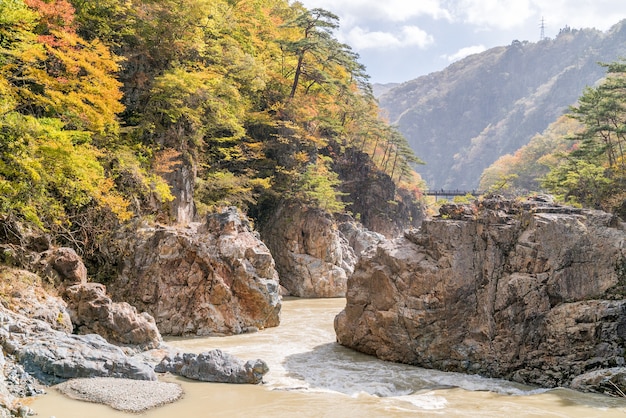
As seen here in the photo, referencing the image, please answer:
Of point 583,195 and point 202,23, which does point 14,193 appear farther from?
point 583,195

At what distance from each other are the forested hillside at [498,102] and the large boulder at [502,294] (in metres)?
145

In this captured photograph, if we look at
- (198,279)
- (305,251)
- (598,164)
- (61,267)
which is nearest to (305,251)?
(305,251)

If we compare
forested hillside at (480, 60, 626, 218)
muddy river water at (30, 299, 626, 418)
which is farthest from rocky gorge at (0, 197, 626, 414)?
forested hillside at (480, 60, 626, 218)

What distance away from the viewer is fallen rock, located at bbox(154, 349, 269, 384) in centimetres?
991

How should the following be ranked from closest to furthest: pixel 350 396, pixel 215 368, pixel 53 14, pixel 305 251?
pixel 350 396, pixel 215 368, pixel 53 14, pixel 305 251

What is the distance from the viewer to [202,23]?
Result: 20.8 m

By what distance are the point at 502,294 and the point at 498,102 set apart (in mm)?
188051

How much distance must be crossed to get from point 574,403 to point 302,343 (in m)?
8.03

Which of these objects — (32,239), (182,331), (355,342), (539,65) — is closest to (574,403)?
(355,342)

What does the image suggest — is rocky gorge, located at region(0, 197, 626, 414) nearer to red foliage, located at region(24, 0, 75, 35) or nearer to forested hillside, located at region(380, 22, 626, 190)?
red foliage, located at region(24, 0, 75, 35)

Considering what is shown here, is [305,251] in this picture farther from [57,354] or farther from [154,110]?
[57,354]

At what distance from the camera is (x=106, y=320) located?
39.7ft

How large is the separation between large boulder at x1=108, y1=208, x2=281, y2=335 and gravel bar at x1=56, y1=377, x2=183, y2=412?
693 centimetres

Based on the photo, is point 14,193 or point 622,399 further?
point 14,193
